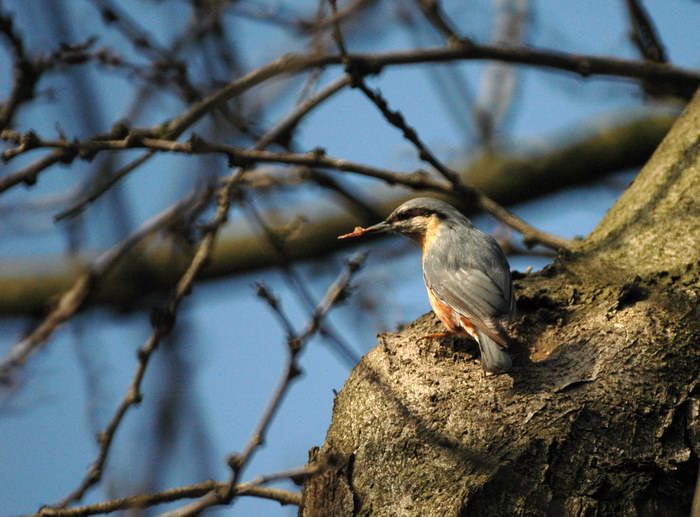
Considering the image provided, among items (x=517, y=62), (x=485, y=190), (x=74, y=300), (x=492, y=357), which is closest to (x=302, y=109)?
(x=517, y=62)

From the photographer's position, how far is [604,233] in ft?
9.72

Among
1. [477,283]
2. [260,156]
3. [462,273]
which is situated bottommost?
[477,283]

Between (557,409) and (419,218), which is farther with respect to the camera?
(419,218)

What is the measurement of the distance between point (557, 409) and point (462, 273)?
1125mm

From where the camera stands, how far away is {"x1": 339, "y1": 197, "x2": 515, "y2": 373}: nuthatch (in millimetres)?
2686

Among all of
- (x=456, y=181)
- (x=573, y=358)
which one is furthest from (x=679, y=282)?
(x=456, y=181)

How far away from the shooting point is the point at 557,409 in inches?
91.4

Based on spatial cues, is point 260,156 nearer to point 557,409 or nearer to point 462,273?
point 462,273

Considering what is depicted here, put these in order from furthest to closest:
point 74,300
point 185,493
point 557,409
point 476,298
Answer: point 74,300 < point 476,298 < point 185,493 < point 557,409

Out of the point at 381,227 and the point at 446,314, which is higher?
the point at 381,227

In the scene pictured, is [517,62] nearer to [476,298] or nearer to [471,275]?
[471,275]

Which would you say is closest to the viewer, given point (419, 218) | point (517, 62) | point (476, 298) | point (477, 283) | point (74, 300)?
point (476, 298)

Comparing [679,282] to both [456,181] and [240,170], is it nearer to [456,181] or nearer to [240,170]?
[456,181]

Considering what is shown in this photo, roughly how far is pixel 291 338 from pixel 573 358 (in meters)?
0.99
